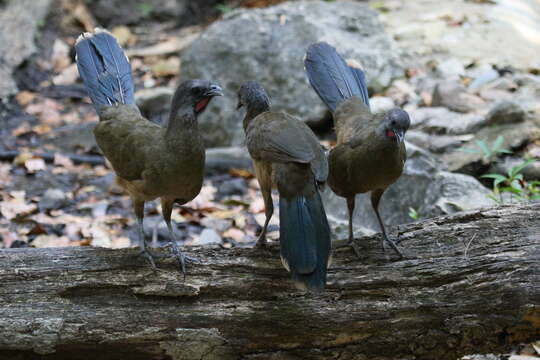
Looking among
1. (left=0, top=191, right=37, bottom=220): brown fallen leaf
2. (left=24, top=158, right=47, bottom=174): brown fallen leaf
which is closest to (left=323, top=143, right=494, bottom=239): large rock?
(left=0, top=191, right=37, bottom=220): brown fallen leaf

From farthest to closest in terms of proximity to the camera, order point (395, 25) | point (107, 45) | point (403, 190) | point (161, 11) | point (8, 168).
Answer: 1. point (161, 11)
2. point (395, 25)
3. point (8, 168)
4. point (403, 190)
5. point (107, 45)

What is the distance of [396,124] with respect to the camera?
329 centimetres

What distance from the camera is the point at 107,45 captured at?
4207 mm

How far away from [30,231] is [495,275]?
3.66 m

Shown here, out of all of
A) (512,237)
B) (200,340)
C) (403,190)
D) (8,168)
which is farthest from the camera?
(8,168)

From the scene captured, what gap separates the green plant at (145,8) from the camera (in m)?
11.8

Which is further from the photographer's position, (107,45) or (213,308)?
(107,45)

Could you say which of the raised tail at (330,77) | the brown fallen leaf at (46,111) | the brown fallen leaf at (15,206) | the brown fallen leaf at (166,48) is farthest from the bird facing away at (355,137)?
the brown fallen leaf at (166,48)

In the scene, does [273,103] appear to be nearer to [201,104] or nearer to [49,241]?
[49,241]

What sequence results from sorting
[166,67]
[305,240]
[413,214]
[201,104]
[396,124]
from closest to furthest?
[305,240] < [396,124] < [201,104] < [413,214] < [166,67]

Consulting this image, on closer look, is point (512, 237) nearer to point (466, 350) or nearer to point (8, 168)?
point (466, 350)

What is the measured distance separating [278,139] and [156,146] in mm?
672

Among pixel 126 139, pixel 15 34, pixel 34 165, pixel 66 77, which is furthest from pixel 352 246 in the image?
pixel 15 34

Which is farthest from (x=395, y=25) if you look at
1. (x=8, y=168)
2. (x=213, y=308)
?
(x=213, y=308)
